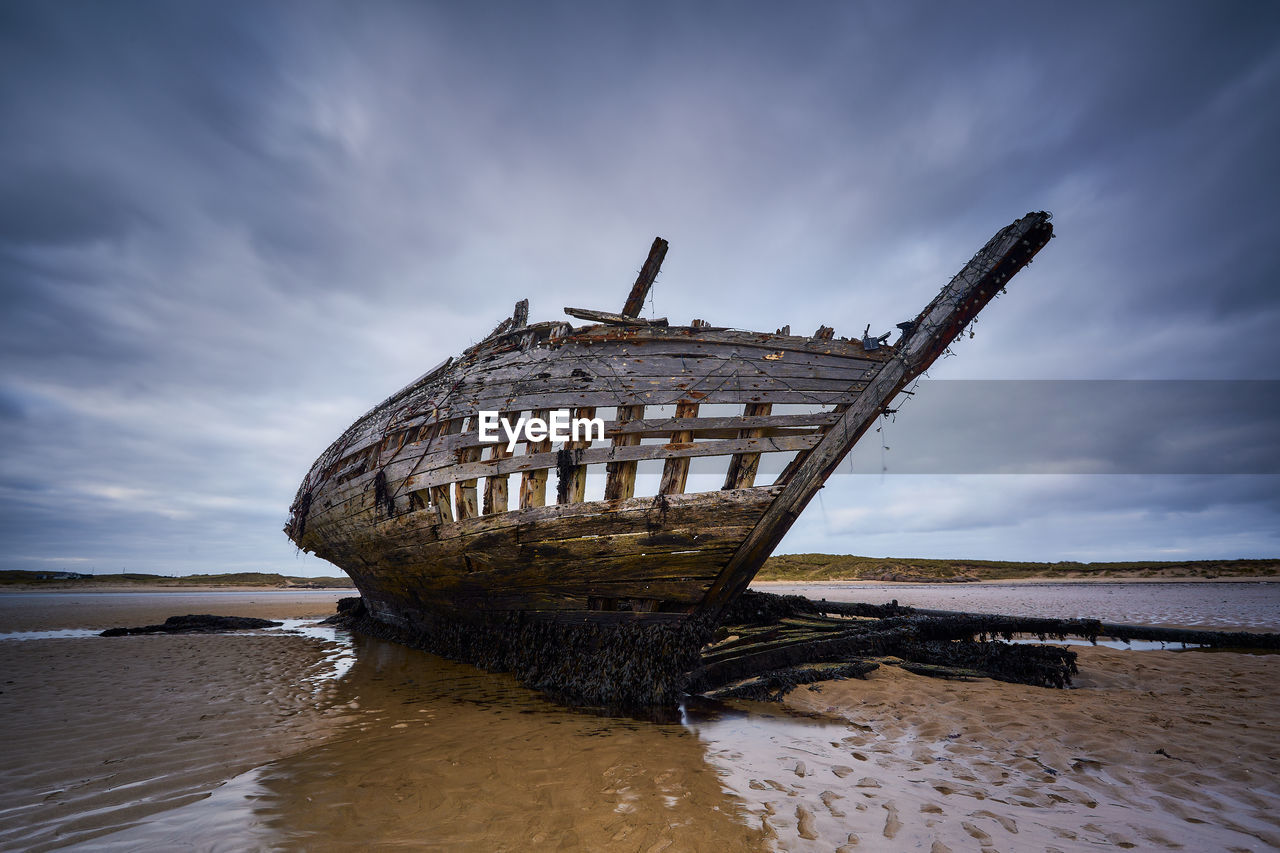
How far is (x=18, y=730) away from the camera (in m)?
4.33

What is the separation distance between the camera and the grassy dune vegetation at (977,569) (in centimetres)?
3788

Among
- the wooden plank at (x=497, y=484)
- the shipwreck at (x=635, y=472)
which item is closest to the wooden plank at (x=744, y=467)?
the shipwreck at (x=635, y=472)

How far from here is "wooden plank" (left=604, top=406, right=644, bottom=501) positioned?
5.65m

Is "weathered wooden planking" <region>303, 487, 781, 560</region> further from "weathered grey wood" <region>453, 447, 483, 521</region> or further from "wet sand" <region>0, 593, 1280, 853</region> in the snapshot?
"wet sand" <region>0, 593, 1280, 853</region>

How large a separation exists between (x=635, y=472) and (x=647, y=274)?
10.1 feet

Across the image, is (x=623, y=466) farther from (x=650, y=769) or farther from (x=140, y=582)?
(x=140, y=582)

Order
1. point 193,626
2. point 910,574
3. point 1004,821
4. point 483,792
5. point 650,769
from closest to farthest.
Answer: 1. point 1004,821
2. point 483,792
3. point 650,769
4. point 193,626
5. point 910,574

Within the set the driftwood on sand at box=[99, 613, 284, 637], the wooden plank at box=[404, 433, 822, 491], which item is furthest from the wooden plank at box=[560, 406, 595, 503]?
the driftwood on sand at box=[99, 613, 284, 637]

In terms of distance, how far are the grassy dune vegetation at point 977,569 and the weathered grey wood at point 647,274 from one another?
121ft

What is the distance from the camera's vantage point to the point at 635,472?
5750mm

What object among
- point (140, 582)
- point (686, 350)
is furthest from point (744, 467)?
point (140, 582)

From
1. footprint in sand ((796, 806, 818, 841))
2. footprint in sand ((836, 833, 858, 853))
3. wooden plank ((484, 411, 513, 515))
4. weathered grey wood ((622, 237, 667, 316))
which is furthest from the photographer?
weathered grey wood ((622, 237, 667, 316))

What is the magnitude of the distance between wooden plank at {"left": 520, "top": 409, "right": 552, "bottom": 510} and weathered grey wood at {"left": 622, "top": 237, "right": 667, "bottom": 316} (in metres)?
2.10

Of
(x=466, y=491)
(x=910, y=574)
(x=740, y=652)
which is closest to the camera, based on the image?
(x=740, y=652)
